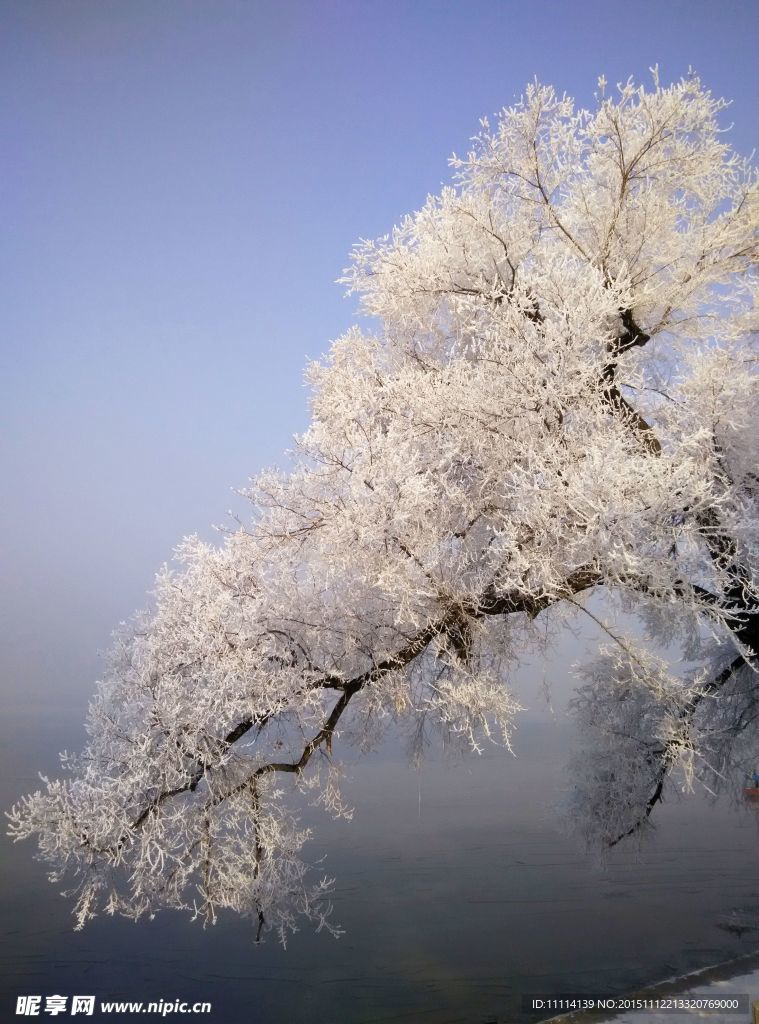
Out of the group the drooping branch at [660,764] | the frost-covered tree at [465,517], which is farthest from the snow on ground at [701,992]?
the frost-covered tree at [465,517]

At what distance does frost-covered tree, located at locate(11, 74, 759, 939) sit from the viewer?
4.99m

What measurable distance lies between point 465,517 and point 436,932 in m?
9.32

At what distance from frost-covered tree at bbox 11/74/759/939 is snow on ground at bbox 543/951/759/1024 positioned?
175 cm

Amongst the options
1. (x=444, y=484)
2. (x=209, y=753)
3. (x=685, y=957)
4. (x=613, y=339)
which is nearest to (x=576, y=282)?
(x=613, y=339)

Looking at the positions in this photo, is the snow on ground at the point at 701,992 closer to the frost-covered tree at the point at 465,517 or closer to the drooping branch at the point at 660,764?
the drooping branch at the point at 660,764

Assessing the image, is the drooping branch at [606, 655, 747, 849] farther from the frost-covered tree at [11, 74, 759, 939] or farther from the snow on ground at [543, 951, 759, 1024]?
the snow on ground at [543, 951, 759, 1024]

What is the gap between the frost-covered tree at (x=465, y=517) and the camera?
4988 millimetres

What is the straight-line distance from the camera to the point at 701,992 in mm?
5957

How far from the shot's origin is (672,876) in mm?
15250

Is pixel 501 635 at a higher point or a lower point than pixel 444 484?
lower

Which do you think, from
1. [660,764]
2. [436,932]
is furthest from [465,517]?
[436,932]

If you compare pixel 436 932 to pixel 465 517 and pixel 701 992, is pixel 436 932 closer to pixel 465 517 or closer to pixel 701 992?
pixel 701 992

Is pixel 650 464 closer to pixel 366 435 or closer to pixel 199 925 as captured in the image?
pixel 366 435

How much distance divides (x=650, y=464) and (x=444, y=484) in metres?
1.41
